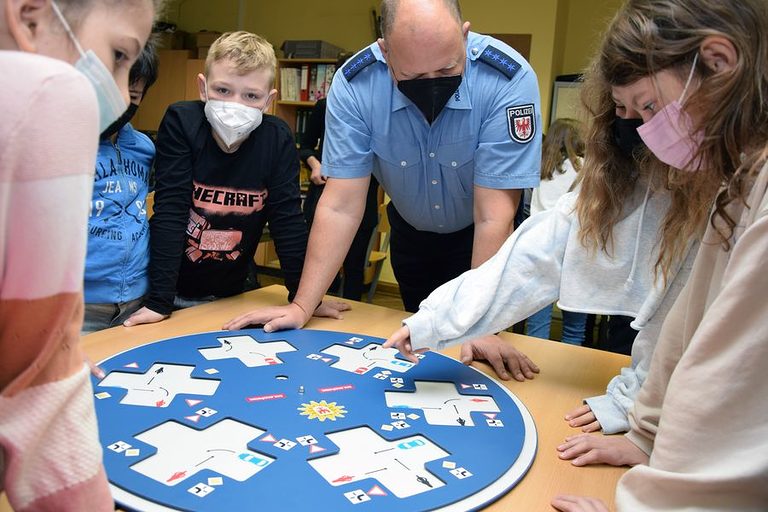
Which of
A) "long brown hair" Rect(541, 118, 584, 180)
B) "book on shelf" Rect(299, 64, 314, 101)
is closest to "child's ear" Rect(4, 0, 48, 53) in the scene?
"long brown hair" Rect(541, 118, 584, 180)

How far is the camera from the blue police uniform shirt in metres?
1.69

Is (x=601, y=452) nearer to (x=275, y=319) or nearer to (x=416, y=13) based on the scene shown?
(x=275, y=319)

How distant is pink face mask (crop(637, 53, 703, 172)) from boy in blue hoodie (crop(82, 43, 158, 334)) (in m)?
1.20

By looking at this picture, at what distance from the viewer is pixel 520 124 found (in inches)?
66.4

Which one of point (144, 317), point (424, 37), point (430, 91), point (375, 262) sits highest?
point (424, 37)

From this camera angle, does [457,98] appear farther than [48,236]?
Yes

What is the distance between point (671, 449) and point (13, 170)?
2.64ft

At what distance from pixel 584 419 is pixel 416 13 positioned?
101cm

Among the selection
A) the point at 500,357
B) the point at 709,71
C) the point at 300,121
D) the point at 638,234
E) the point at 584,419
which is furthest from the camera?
the point at 300,121

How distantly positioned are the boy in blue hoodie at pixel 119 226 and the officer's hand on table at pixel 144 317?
10 cm

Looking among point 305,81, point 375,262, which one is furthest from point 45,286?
point 305,81

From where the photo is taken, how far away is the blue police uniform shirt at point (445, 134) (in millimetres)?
1689

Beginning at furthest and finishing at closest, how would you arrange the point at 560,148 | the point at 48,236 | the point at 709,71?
the point at 560,148, the point at 709,71, the point at 48,236

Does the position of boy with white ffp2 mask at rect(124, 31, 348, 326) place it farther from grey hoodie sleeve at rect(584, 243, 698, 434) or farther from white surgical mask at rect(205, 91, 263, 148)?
grey hoodie sleeve at rect(584, 243, 698, 434)
